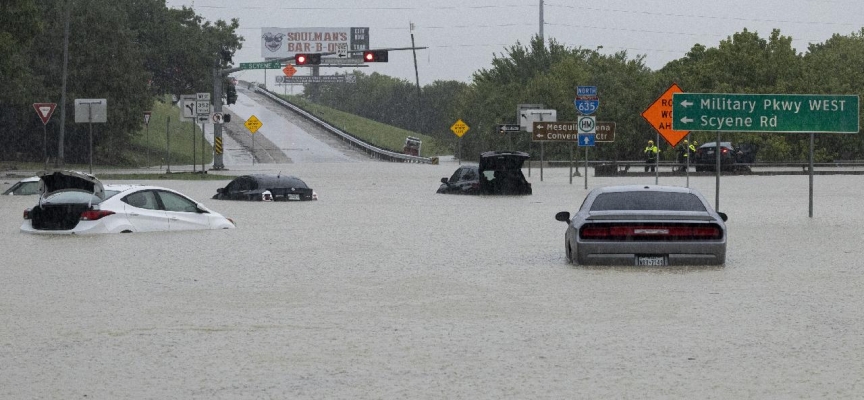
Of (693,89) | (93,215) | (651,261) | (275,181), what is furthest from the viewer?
(693,89)

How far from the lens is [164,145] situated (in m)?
107

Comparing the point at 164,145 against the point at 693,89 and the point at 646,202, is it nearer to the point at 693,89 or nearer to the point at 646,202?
the point at 693,89

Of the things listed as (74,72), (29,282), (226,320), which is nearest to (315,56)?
(74,72)

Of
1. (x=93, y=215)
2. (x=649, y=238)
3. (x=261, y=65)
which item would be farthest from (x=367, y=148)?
(x=649, y=238)

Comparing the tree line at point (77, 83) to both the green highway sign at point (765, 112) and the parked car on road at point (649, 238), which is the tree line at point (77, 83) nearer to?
the green highway sign at point (765, 112)

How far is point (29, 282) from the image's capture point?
17969 mm

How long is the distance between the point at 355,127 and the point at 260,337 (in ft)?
479

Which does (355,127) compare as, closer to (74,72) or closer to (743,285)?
(74,72)

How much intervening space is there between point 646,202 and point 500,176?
26727mm

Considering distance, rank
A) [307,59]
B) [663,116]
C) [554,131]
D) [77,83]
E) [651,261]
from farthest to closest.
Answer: [77,83], [307,59], [554,131], [663,116], [651,261]

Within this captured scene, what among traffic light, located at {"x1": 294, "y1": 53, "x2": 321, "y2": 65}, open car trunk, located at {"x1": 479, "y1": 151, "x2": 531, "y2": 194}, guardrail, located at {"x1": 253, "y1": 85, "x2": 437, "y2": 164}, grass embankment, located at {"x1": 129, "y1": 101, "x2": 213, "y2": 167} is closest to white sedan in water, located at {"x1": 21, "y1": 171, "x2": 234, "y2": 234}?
open car trunk, located at {"x1": 479, "y1": 151, "x2": 531, "y2": 194}

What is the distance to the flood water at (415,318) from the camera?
1016 centimetres

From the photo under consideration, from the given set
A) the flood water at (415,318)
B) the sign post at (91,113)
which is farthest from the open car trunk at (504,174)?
the flood water at (415,318)

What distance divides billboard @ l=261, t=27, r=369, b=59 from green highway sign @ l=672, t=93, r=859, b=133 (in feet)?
531
